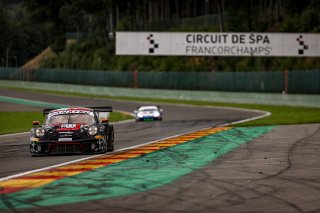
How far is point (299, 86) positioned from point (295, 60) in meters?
10.1

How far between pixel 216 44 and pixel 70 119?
87.8 feet

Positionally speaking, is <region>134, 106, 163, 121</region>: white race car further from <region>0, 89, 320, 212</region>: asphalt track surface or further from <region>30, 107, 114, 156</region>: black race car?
<region>30, 107, 114, 156</region>: black race car

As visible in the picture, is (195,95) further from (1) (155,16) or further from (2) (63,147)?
(2) (63,147)

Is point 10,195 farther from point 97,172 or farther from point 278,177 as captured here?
point 278,177

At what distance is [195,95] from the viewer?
61.8m

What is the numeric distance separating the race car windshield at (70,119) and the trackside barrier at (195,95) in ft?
97.6

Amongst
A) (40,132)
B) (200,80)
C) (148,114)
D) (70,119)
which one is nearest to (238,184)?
(40,132)

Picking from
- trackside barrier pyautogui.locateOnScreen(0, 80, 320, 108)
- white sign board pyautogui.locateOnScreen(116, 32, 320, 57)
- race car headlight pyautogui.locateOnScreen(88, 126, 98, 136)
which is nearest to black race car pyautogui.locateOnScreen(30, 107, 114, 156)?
race car headlight pyautogui.locateOnScreen(88, 126, 98, 136)

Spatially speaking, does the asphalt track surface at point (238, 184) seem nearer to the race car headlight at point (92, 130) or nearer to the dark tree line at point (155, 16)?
the race car headlight at point (92, 130)

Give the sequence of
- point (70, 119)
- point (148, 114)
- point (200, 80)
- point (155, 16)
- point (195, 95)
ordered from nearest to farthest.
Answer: point (70, 119), point (148, 114), point (195, 95), point (200, 80), point (155, 16)

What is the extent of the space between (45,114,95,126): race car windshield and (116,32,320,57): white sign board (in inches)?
976

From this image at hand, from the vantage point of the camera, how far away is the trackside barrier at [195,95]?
48.9m

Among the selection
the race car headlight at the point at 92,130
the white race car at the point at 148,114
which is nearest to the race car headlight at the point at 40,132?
the race car headlight at the point at 92,130

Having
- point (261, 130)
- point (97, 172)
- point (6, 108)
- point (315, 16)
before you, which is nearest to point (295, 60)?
point (315, 16)
